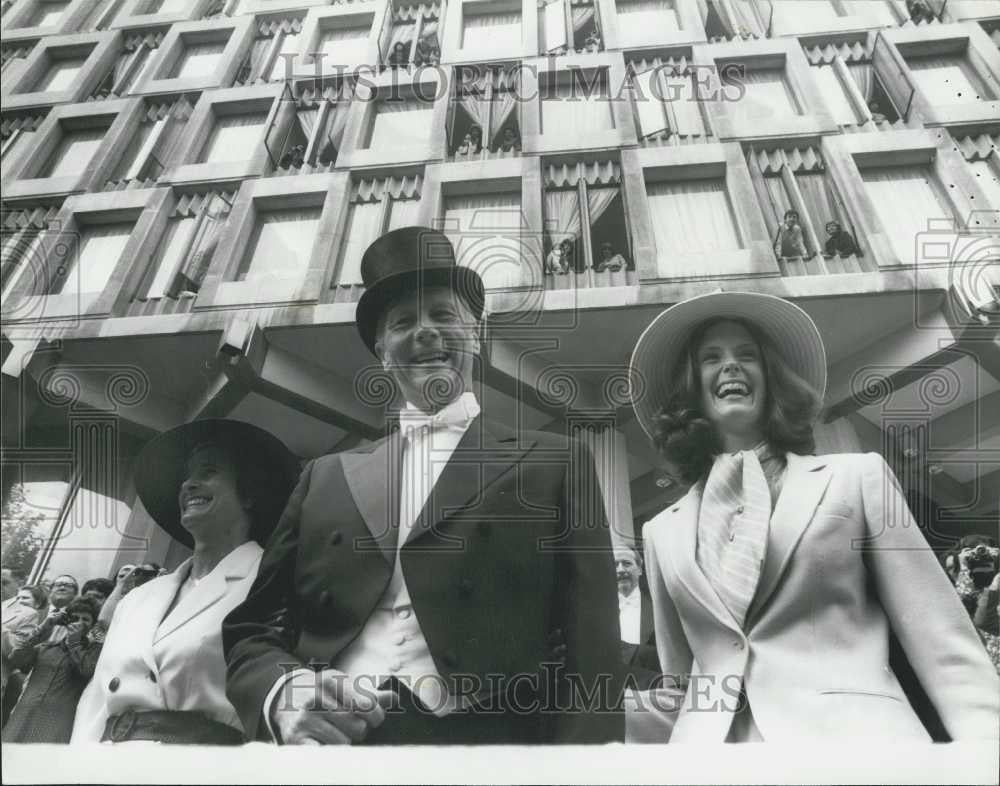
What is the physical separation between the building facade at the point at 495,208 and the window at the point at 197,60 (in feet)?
0.08

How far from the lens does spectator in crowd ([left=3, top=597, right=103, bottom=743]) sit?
3.59 m

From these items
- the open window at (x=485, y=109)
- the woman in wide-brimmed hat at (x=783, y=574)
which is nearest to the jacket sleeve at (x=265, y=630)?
the woman in wide-brimmed hat at (x=783, y=574)

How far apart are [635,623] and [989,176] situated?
424 centimetres

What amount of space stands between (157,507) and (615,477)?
2463mm

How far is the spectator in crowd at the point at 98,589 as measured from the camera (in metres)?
3.95

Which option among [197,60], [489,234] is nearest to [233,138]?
[197,60]

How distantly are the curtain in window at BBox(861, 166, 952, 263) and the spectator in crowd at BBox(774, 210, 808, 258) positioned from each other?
22.9 inches

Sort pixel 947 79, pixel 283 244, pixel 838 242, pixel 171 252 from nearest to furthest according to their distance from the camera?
1. pixel 838 242
2. pixel 283 244
3. pixel 171 252
4. pixel 947 79

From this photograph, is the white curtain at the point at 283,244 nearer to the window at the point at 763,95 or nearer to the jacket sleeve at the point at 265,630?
the jacket sleeve at the point at 265,630

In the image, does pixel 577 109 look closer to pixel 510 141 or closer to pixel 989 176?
pixel 510 141

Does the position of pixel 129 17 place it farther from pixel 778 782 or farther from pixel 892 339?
pixel 778 782

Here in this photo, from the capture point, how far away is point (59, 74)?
736cm

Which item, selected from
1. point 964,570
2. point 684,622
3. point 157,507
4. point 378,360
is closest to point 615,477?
point 684,622

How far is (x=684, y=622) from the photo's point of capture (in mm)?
3262
